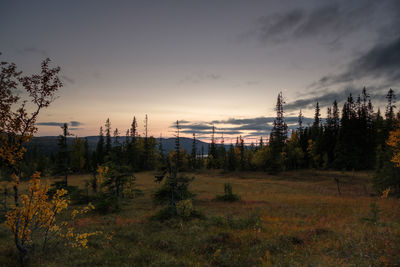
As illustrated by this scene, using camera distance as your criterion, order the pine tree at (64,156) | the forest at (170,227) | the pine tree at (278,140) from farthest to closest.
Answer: the pine tree at (278,140), the pine tree at (64,156), the forest at (170,227)

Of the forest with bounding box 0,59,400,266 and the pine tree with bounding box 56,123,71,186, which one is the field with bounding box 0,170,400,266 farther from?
the pine tree with bounding box 56,123,71,186

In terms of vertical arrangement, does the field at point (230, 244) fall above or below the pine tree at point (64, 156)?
below

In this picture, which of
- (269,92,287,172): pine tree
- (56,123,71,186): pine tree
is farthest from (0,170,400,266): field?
(269,92,287,172): pine tree

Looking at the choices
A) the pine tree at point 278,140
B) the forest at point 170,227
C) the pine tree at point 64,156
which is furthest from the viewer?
the pine tree at point 278,140

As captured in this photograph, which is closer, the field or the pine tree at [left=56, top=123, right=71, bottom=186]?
the field

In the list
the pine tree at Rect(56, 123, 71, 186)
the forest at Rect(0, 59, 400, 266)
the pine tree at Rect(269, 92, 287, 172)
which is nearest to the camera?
Answer: the forest at Rect(0, 59, 400, 266)

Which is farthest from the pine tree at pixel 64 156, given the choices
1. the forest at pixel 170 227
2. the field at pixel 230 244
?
the field at pixel 230 244

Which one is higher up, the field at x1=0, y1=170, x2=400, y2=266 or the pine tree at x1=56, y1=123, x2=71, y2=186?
the pine tree at x1=56, y1=123, x2=71, y2=186

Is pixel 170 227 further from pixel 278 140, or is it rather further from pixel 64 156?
pixel 278 140

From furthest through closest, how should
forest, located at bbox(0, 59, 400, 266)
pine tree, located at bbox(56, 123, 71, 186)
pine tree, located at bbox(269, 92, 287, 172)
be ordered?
1. pine tree, located at bbox(269, 92, 287, 172)
2. pine tree, located at bbox(56, 123, 71, 186)
3. forest, located at bbox(0, 59, 400, 266)

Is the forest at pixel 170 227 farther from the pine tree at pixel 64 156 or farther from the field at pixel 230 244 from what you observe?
the pine tree at pixel 64 156

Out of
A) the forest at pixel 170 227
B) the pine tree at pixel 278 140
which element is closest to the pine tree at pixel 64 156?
the forest at pixel 170 227

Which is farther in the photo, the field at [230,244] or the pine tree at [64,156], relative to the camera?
the pine tree at [64,156]

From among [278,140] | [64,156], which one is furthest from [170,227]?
[278,140]
